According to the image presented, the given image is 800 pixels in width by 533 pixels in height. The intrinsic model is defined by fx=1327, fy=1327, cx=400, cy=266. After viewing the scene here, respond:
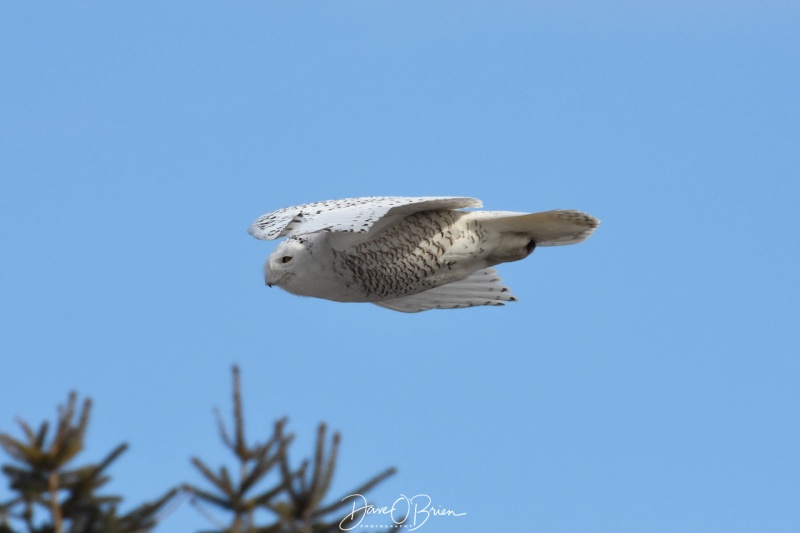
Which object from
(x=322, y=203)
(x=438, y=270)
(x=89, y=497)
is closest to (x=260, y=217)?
(x=322, y=203)

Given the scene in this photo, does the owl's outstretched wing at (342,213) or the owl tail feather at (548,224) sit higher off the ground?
the owl tail feather at (548,224)

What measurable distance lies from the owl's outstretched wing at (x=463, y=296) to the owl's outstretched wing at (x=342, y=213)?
1737 millimetres

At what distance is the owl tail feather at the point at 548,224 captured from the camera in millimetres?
11219

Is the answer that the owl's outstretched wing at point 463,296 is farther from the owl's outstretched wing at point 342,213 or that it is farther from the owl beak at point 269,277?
the owl beak at point 269,277

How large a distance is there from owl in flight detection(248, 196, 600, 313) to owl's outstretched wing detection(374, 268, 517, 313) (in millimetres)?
1156

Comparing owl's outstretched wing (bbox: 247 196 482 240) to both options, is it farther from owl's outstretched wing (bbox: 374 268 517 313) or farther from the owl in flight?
owl's outstretched wing (bbox: 374 268 517 313)

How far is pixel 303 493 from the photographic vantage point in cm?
571

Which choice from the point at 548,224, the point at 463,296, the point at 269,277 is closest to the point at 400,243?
the point at 269,277

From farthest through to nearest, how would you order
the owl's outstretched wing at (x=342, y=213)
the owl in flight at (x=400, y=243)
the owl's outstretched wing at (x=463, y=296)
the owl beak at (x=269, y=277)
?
the owl's outstretched wing at (x=463, y=296)
the owl beak at (x=269, y=277)
the owl in flight at (x=400, y=243)
the owl's outstretched wing at (x=342, y=213)

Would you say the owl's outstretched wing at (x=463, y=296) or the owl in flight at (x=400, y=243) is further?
the owl's outstretched wing at (x=463, y=296)

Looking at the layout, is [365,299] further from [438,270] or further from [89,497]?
[89,497]

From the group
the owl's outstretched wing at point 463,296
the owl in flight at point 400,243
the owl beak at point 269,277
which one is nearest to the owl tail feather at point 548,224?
the owl in flight at point 400,243

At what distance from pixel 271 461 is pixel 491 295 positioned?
7.36 meters

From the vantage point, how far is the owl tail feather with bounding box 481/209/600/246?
11.2 meters
